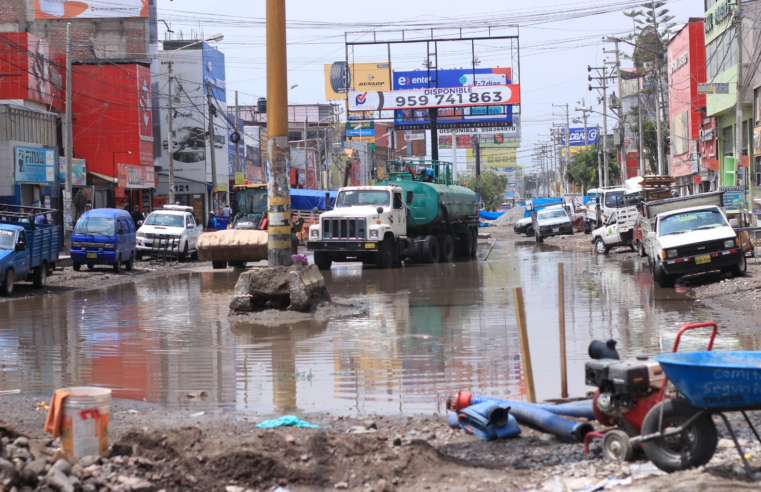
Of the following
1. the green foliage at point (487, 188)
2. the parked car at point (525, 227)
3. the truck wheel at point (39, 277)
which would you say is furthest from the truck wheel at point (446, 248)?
the green foliage at point (487, 188)

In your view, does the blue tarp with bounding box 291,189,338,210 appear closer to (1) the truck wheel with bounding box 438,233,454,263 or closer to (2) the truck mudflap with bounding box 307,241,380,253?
(1) the truck wheel with bounding box 438,233,454,263

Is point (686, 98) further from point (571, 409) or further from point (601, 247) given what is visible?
point (571, 409)

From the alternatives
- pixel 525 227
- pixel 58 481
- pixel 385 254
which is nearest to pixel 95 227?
pixel 385 254

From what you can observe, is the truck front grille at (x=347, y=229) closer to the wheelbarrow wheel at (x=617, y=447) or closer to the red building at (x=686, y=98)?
the wheelbarrow wheel at (x=617, y=447)

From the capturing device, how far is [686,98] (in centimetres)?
5250

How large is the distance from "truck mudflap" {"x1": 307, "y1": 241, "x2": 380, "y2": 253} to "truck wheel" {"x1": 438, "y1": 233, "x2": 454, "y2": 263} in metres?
5.48

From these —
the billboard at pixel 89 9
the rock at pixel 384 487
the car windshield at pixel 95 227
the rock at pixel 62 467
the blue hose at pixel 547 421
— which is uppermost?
the billboard at pixel 89 9

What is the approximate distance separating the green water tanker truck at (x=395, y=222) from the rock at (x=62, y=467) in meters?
22.0

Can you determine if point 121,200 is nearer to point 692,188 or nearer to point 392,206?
point 392,206

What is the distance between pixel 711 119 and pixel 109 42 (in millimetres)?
38912

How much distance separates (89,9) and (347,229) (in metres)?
39.6

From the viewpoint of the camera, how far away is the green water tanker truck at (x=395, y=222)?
27734 mm

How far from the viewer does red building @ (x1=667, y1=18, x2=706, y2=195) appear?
49.8 meters

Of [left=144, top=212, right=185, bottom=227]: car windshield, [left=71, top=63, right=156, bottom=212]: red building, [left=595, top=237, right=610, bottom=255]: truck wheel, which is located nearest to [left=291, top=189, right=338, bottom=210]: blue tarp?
[left=71, top=63, right=156, bottom=212]: red building
